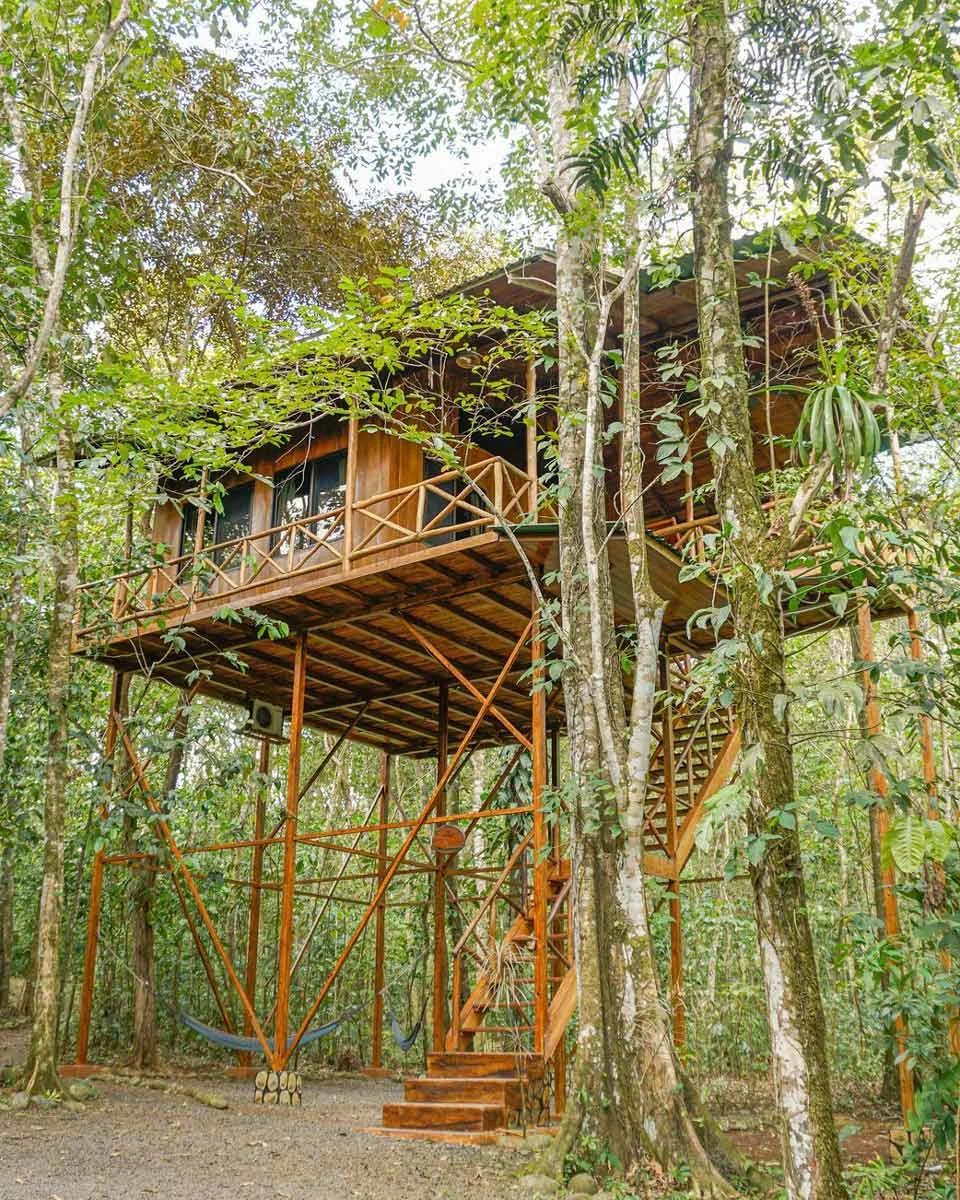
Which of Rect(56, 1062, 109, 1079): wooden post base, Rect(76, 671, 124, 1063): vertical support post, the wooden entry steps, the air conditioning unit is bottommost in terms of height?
Rect(56, 1062, 109, 1079): wooden post base

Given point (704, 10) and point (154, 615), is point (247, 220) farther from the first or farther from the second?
point (704, 10)

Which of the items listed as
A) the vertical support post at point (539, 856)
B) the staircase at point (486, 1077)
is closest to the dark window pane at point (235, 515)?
the vertical support post at point (539, 856)

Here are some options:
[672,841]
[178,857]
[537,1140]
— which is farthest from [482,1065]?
[178,857]

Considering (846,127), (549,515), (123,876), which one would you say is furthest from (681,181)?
(123,876)

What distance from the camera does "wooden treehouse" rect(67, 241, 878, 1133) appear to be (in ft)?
26.1

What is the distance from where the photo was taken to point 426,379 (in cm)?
1062

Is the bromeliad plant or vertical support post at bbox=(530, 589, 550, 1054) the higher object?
the bromeliad plant

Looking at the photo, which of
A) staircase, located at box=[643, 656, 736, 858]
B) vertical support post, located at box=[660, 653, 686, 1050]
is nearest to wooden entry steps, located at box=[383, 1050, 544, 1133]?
vertical support post, located at box=[660, 653, 686, 1050]

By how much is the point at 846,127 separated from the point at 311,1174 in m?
6.32

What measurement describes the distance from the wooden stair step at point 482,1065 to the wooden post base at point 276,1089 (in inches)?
80.5

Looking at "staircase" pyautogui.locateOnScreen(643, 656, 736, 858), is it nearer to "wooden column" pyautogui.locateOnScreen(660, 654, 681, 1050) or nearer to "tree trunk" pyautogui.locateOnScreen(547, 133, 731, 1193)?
"wooden column" pyautogui.locateOnScreen(660, 654, 681, 1050)

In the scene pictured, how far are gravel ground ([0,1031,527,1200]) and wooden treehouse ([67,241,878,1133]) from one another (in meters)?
0.69

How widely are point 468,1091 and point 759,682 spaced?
15.4 ft

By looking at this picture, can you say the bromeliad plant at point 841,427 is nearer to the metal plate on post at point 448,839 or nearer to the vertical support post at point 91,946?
the metal plate on post at point 448,839
